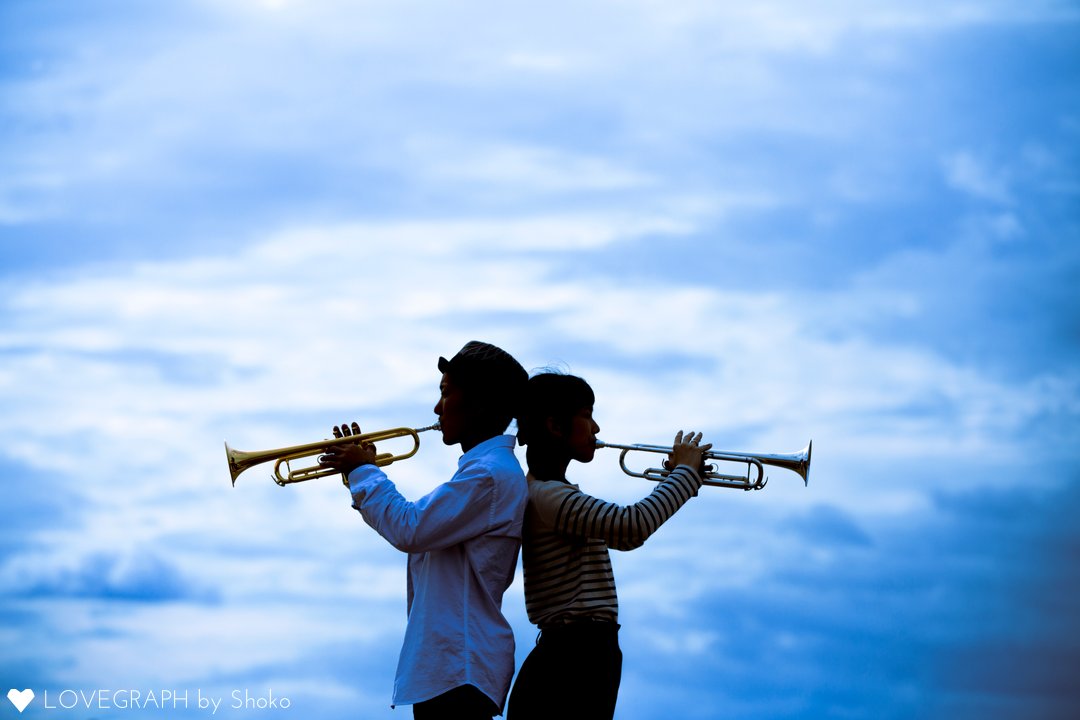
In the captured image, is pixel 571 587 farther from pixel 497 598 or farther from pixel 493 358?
pixel 493 358

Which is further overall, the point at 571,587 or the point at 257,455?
the point at 257,455

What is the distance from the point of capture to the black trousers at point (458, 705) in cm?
557

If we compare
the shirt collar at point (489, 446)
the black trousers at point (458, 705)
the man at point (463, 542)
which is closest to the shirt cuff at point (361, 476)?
the man at point (463, 542)

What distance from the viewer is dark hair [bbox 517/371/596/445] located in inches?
245

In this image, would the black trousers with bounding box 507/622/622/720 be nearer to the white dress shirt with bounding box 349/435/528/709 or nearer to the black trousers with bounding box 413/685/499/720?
the white dress shirt with bounding box 349/435/528/709

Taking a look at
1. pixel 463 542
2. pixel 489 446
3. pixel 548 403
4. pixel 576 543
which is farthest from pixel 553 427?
pixel 463 542

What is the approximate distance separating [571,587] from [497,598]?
36cm

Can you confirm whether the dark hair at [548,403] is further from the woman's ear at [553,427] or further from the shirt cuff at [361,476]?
the shirt cuff at [361,476]

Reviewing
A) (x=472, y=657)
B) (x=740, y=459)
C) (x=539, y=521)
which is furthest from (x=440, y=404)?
(x=740, y=459)

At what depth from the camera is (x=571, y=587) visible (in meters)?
5.92

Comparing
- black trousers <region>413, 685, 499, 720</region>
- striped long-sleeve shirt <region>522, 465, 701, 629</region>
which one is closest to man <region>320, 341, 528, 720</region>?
black trousers <region>413, 685, 499, 720</region>

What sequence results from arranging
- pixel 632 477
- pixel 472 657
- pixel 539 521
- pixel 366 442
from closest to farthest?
pixel 472 657 → pixel 539 521 → pixel 366 442 → pixel 632 477

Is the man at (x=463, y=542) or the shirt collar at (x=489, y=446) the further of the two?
the shirt collar at (x=489, y=446)

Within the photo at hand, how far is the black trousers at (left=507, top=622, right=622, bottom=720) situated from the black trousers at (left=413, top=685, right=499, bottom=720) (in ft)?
0.83
